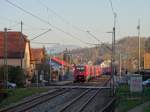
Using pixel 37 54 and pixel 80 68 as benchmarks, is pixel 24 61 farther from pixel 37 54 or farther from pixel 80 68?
pixel 37 54

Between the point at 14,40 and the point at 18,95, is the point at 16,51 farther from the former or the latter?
the point at 18,95

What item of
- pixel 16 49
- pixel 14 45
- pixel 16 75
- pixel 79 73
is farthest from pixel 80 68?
pixel 16 75

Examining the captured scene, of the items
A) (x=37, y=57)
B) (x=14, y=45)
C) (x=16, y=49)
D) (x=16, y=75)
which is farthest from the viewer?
(x=37, y=57)

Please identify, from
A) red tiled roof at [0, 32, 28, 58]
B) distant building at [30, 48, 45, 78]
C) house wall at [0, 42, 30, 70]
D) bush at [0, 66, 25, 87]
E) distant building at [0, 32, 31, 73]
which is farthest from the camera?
distant building at [30, 48, 45, 78]

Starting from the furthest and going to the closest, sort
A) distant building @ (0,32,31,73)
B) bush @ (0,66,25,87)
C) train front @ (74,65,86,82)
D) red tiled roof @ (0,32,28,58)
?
1. red tiled roof @ (0,32,28,58)
2. distant building @ (0,32,31,73)
3. train front @ (74,65,86,82)
4. bush @ (0,66,25,87)

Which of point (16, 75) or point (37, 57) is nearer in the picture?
point (16, 75)

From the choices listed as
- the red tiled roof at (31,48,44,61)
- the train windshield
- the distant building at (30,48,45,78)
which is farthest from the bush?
the red tiled roof at (31,48,44,61)

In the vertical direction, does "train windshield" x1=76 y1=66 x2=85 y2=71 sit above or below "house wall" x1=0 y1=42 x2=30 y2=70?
below

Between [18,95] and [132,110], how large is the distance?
18.4 m

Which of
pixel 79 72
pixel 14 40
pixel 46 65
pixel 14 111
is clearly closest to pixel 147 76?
pixel 79 72

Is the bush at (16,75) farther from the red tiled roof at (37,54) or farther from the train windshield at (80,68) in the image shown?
the red tiled roof at (37,54)

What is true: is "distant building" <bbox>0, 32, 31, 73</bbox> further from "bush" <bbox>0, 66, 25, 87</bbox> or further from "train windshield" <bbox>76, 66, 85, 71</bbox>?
"bush" <bbox>0, 66, 25, 87</bbox>

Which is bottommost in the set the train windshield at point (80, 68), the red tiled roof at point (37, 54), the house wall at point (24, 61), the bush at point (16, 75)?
the bush at point (16, 75)

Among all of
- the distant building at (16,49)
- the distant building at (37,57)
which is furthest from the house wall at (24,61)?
the distant building at (37,57)
